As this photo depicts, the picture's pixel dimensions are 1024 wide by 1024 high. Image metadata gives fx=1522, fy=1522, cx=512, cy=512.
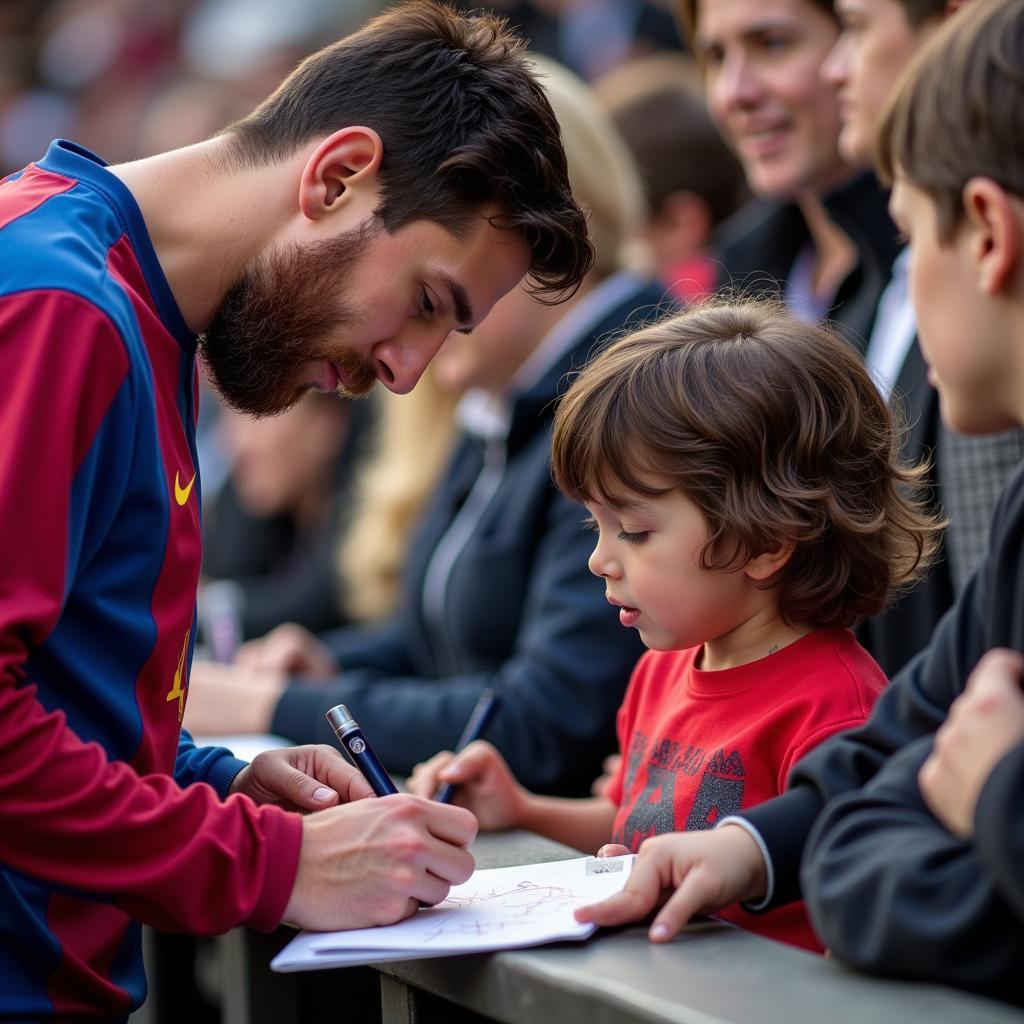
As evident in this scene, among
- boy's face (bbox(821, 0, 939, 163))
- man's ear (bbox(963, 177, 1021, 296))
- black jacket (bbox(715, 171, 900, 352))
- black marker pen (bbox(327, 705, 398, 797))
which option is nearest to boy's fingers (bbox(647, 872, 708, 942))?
black marker pen (bbox(327, 705, 398, 797))

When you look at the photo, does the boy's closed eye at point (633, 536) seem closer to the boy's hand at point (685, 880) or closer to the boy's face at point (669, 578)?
the boy's face at point (669, 578)

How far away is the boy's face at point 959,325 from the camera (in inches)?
54.2

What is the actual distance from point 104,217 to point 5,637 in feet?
1.64

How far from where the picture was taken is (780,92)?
3264 mm

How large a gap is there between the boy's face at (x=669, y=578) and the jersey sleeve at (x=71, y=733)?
1.85ft

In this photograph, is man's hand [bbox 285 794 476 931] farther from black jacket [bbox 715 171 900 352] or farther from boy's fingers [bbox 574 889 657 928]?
black jacket [bbox 715 171 900 352]

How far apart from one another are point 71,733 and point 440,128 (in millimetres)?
891

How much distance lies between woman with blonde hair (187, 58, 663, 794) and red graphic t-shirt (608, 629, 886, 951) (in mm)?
693

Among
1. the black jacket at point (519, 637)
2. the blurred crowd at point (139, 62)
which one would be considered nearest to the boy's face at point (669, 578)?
the black jacket at point (519, 637)

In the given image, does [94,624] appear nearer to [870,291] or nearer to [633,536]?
[633,536]

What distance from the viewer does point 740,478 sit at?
72.6 inches

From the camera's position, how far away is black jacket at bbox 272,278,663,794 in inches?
107

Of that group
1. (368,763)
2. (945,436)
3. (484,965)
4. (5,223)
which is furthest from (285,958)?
(945,436)

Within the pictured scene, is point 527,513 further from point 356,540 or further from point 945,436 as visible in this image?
point 356,540
